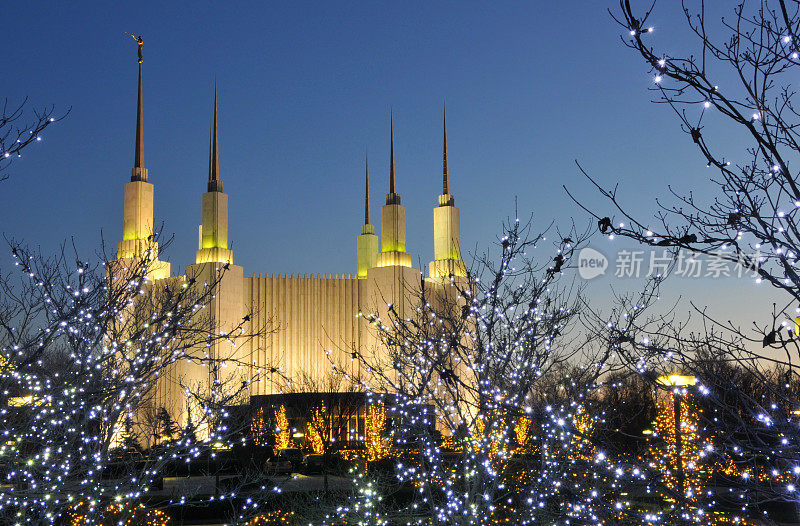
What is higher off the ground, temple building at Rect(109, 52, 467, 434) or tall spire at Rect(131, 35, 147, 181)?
tall spire at Rect(131, 35, 147, 181)

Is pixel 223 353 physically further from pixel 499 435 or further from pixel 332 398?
pixel 499 435

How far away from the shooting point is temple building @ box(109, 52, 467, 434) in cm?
3606

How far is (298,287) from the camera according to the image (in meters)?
39.4

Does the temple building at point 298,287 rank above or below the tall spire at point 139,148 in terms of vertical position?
below

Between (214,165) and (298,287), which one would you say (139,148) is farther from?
(298,287)

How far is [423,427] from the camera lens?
32.5ft

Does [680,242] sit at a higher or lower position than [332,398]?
lower

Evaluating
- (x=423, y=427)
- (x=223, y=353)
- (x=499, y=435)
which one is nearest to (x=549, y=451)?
(x=499, y=435)

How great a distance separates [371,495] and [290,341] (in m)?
26.6

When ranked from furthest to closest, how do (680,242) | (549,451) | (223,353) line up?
(223,353) < (549,451) < (680,242)

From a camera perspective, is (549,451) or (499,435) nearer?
(549,451)

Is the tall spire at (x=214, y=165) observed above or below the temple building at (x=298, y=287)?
above

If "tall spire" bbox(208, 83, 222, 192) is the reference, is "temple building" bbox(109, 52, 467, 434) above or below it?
below

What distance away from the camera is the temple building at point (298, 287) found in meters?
36.1
